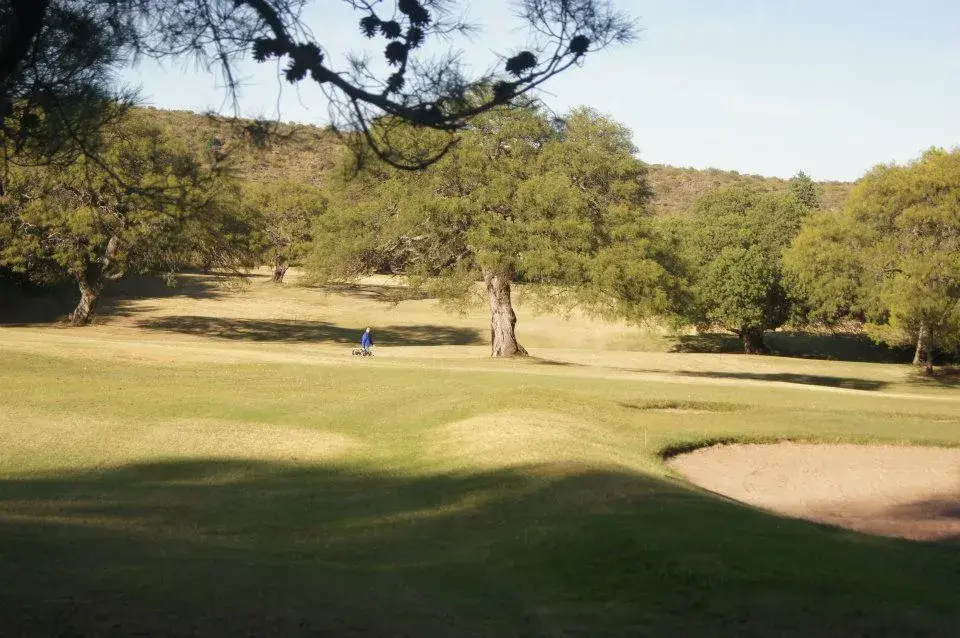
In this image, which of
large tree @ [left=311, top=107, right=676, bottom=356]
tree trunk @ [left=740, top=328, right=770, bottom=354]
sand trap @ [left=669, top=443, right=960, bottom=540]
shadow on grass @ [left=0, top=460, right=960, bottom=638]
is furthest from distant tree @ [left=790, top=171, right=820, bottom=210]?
shadow on grass @ [left=0, top=460, right=960, bottom=638]

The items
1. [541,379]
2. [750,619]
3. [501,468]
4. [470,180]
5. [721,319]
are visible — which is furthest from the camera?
[721,319]

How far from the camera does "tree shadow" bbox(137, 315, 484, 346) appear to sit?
50656mm

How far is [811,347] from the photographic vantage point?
6144 centimetres

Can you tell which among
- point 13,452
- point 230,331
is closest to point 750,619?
point 13,452

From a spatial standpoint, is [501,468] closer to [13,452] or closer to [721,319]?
[13,452]

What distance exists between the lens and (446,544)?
432 inches

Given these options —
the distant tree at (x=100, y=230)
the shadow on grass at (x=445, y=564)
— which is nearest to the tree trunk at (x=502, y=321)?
the distant tree at (x=100, y=230)

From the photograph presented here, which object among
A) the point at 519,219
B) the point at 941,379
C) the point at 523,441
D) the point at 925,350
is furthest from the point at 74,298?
the point at 941,379

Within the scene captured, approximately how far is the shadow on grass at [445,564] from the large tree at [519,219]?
66.6ft

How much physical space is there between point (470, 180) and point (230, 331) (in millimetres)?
20823

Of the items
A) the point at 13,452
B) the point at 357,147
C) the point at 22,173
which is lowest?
the point at 13,452

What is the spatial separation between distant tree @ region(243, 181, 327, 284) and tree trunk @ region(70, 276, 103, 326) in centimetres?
2059

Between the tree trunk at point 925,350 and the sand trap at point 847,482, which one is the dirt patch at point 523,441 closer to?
the sand trap at point 847,482

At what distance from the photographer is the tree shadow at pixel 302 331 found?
5066 centimetres
